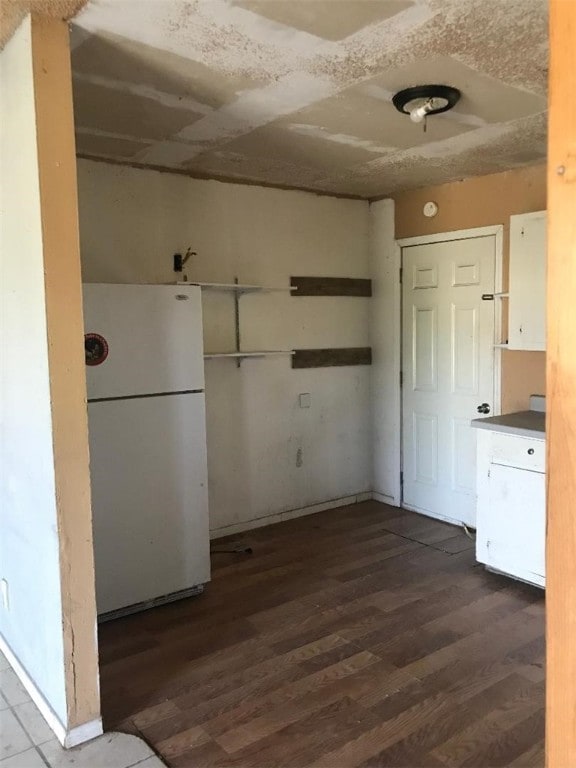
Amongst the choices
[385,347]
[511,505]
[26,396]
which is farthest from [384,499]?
[26,396]

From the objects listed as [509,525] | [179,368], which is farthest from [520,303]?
[179,368]

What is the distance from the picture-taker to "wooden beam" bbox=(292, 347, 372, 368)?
14.6 ft

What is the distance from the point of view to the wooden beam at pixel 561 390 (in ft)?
2.67

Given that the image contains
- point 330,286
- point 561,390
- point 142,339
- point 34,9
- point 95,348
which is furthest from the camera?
point 330,286

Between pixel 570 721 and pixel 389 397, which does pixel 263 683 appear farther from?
pixel 389 397

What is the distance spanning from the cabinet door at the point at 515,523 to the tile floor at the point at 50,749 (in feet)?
6.91

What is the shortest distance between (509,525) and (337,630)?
1.13 metres

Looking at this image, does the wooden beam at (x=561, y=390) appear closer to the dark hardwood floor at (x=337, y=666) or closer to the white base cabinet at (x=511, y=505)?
the dark hardwood floor at (x=337, y=666)

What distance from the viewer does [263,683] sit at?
2498 mm

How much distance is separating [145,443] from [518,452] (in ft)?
6.41

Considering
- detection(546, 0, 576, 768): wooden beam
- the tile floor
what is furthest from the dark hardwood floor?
detection(546, 0, 576, 768): wooden beam

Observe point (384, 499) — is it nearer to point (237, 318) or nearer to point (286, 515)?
point (286, 515)

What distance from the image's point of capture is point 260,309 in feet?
13.9

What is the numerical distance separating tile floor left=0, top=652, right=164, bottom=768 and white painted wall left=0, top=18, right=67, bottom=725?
10cm
